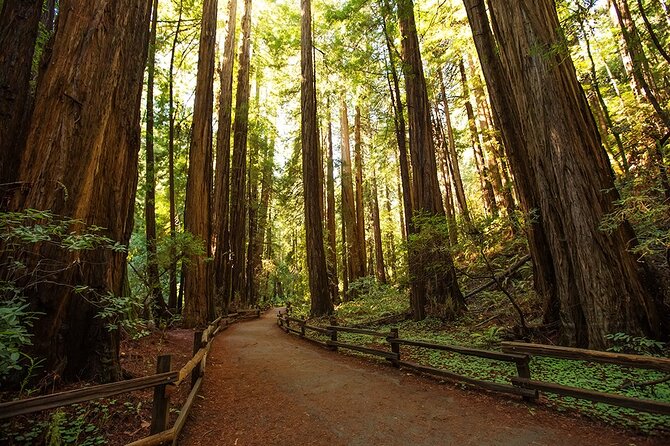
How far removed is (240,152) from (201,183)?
6.57 meters

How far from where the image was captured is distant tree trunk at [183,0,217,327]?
11359 mm

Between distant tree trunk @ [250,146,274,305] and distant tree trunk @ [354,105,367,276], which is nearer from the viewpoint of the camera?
distant tree trunk @ [354,105,367,276]

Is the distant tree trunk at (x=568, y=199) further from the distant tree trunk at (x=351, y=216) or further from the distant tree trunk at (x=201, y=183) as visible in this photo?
the distant tree trunk at (x=351, y=216)

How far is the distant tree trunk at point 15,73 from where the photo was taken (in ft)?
13.1

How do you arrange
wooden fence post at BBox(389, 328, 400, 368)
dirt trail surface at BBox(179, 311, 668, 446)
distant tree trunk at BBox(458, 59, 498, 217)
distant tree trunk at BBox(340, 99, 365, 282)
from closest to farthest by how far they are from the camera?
dirt trail surface at BBox(179, 311, 668, 446), wooden fence post at BBox(389, 328, 400, 368), distant tree trunk at BBox(458, 59, 498, 217), distant tree trunk at BBox(340, 99, 365, 282)

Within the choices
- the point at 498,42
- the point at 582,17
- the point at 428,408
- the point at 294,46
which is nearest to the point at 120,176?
the point at 428,408

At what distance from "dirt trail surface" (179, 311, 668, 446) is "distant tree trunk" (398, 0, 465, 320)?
124 inches

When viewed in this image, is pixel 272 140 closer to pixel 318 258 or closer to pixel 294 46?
pixel 294 46

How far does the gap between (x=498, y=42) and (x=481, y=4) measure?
6.95 ft

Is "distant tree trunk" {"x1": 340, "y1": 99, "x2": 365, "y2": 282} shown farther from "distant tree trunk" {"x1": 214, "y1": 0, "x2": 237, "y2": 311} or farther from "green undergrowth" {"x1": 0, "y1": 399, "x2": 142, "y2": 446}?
"green undergrowth" {"x1": 0, "y1": 399, "x2": 142, "y2": 446}

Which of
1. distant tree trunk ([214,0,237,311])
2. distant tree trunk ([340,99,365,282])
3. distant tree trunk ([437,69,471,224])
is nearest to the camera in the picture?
distant tree trunk ([214,0,237,311])

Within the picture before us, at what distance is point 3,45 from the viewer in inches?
169

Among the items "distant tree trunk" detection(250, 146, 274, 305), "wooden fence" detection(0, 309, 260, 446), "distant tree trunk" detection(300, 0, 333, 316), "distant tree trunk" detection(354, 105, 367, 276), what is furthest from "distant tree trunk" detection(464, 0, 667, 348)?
"distant tree trunk" detection(250, 146, 274, 305)

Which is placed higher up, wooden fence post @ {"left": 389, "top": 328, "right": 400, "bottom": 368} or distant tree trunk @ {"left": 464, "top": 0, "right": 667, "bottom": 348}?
distant tree trunk @ {"left": 464, "top": 0, "right": 667, "bottom": 348}
